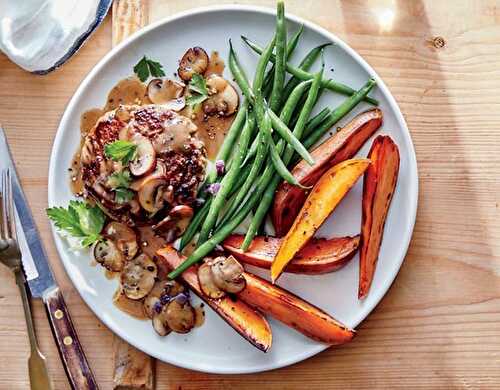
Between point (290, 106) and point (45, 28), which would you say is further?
point (45, 28)

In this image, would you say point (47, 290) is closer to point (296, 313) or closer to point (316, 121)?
point (296, 313)

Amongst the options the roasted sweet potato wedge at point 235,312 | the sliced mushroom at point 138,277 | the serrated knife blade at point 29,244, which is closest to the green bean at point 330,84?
the roasted sweet potato wedge at point 235,312

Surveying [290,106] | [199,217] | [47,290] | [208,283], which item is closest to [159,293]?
[208,283]

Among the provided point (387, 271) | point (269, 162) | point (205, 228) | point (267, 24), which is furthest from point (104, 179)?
point (387, 271)

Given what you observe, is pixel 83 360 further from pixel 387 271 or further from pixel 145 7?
pixel 145 7

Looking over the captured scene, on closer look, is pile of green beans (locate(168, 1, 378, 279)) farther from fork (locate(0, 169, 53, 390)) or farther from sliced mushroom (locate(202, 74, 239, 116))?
fork (locate(0, 169, 53, 390))

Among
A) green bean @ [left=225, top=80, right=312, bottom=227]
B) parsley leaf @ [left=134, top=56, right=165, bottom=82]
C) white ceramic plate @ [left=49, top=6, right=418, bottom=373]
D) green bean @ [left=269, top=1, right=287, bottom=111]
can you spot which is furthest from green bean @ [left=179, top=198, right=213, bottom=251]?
parsley leaf @ [left=134, top=56, right=165, bottom=82]
